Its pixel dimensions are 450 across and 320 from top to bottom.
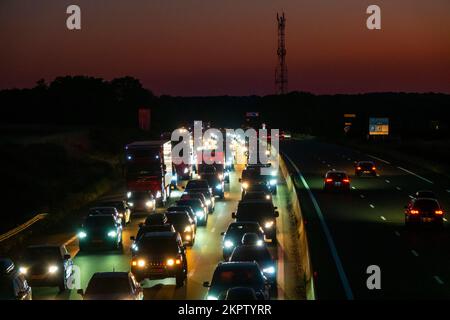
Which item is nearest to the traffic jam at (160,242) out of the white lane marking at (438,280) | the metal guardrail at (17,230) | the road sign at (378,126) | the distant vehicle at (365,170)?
the metal guardrail at (17,230)

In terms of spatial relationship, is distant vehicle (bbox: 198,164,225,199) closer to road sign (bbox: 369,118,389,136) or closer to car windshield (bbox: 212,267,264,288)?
car windshield (bbox: 212,267,264,288)

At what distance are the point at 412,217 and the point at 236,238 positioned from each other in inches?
497

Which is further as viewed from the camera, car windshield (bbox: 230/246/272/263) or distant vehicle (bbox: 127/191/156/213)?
distant vehicle (bbox: 127/191/156/213)

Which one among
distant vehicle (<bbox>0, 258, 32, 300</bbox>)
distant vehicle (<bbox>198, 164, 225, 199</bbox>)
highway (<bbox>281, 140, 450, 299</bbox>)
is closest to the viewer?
distant vehicle (<bbox>0, 258, 32, 300</bbox>)

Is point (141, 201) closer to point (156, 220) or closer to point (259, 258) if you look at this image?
point (156, 220)

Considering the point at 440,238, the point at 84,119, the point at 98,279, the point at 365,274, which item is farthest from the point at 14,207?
the point at 84,119

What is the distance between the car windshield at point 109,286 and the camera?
18202mm

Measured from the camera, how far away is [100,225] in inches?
1288

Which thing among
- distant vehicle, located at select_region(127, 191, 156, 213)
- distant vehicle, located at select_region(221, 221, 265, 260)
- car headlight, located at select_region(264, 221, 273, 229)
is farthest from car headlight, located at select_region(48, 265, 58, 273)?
distant vehicle, located at select_region(127, 191, 156, 213)

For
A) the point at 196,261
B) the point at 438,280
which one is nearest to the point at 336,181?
the point at 196,261

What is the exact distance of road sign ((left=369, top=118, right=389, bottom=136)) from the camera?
125 meters

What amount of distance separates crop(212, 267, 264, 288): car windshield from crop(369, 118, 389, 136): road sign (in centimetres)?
10747

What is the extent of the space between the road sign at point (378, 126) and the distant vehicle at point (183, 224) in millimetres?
93024

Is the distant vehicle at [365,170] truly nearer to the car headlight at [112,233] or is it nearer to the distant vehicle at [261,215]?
the distant vehicle at [261,215]
